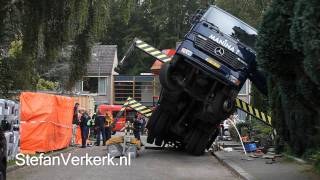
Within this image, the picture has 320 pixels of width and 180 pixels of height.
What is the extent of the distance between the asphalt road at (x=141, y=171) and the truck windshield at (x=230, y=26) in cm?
384

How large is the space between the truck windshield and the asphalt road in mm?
3843

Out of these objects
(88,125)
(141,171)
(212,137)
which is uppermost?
(88,125)

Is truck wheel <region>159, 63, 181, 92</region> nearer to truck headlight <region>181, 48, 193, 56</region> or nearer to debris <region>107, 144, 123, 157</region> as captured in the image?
truck headlight <region>181, 48, 193, 56</region>

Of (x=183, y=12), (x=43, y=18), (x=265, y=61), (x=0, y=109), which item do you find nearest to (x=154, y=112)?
(x=0, y=109)

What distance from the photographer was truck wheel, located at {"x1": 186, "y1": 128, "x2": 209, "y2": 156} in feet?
64.1

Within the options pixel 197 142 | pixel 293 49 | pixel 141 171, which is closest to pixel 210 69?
pixel 197 142

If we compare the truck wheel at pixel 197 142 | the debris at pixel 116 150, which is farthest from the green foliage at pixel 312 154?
the debris at pixel 116 150

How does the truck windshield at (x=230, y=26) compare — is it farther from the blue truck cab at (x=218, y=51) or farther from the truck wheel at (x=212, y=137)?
the truck wheel at (x=212, y=137)

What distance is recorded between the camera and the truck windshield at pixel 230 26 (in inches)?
717

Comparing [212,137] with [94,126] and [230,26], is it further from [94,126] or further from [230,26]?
[94,126]

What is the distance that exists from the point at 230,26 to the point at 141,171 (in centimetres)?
570

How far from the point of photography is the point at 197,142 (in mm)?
19812

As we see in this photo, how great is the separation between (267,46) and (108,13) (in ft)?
12.2

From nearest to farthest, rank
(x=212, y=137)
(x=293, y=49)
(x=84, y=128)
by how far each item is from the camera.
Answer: (x=293, y=49) → (x=212, y=137) → (x=84, y=128)
